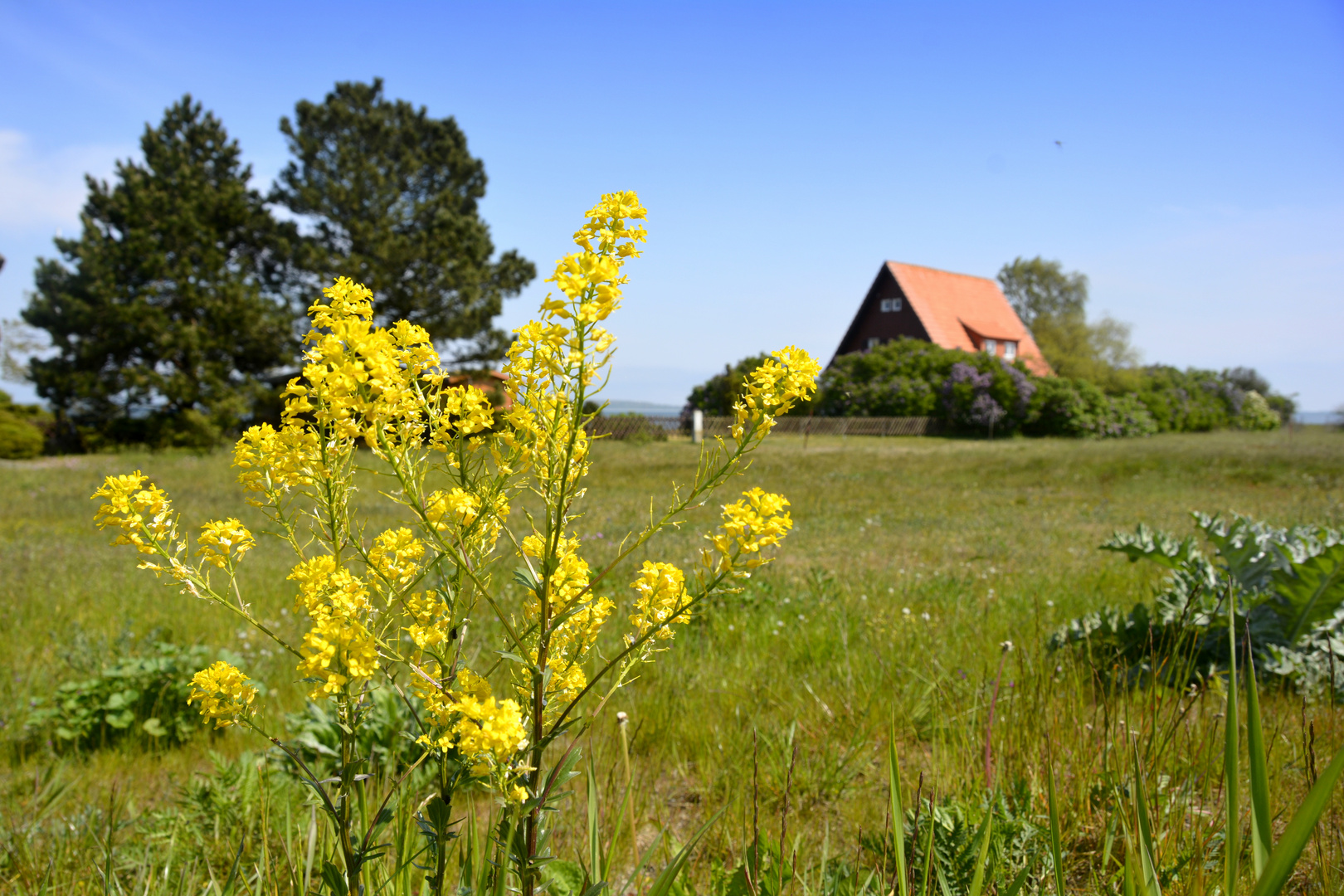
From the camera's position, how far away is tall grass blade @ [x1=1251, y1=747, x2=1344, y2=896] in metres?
0.87

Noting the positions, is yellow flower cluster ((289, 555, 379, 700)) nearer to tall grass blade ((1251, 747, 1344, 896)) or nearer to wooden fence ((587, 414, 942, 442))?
tall grass blade ((1251, 747, 1344, 896))

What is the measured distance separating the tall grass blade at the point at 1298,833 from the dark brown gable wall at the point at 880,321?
40054 millimetres

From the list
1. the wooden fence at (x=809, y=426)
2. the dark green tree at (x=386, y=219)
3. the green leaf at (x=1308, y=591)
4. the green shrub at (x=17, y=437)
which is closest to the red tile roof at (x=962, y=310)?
the wooden fence at (x=809, y=426)

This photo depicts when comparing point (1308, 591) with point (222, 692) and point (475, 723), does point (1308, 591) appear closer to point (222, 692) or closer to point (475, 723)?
point (475, 723)

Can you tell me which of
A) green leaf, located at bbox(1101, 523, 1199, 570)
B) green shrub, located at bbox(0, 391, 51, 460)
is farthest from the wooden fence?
green leaf, located at bbox(1101, 523, 1199, 570)

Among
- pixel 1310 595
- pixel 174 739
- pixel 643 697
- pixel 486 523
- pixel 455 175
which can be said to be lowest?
pixel 174 739

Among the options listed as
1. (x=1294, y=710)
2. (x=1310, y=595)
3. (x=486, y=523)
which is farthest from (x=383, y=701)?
(x=1310, y=595)

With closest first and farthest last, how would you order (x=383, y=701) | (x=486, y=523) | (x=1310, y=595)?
(x=486, y=523)
(x=383, y=701)
(x=1310, y=595)

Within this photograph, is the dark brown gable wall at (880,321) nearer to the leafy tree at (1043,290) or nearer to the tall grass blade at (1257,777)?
the leafy tree at (1043,290)

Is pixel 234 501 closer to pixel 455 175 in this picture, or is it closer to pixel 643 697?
pixel 643 697

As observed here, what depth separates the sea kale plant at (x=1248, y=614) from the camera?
124 inches

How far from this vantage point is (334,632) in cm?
123

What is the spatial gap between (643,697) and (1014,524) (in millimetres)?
7327

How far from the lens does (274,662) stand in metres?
4.24
